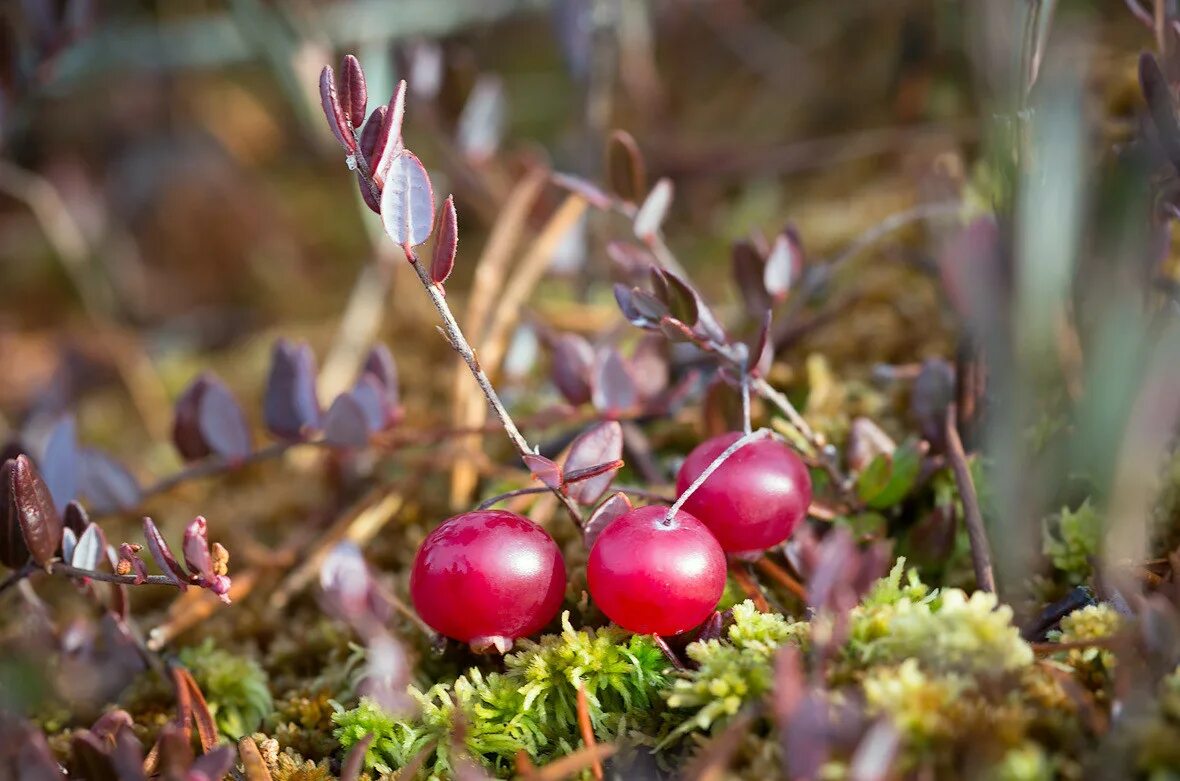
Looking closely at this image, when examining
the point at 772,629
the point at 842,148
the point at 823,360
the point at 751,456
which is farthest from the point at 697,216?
the point at 772,629

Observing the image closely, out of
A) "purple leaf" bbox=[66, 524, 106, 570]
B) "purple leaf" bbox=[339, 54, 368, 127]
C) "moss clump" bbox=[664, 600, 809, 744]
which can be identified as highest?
"purple leaf" bbox=[339, 54, 368, 127]

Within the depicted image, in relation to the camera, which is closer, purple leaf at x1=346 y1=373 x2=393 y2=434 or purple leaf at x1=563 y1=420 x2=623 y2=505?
purple leaf at x1=563 y1=420 x2=623 y2=505

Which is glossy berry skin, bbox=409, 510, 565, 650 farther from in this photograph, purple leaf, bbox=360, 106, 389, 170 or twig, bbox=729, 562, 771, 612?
purple leaf, bbox=360, 106, 389, 170

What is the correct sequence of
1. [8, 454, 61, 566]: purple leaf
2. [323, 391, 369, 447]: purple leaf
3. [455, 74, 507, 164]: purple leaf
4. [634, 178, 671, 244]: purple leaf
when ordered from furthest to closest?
[455, 74, 507, 164]: purple leaf, [634, 178, 671, 244]: purple leaf, [323, 391, 369, 447]: purple leaf, [8, 454, 61, 566]: purple leaf

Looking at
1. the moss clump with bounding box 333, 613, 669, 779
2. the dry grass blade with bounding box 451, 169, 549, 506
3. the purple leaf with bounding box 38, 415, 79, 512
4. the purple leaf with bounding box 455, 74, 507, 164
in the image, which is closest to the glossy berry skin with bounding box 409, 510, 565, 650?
the moss clump with bounding box 333, 613, 669, 779

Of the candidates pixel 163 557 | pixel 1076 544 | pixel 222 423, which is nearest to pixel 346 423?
pixel 222 423

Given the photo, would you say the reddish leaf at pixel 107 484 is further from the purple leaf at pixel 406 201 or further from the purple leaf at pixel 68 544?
the purple leaf at pixel 406 201

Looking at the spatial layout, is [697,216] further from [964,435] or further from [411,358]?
[964,435]

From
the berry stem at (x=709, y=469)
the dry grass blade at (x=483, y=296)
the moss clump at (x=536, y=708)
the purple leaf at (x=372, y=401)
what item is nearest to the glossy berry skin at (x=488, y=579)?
the moss clump at (x=536, y=708)
